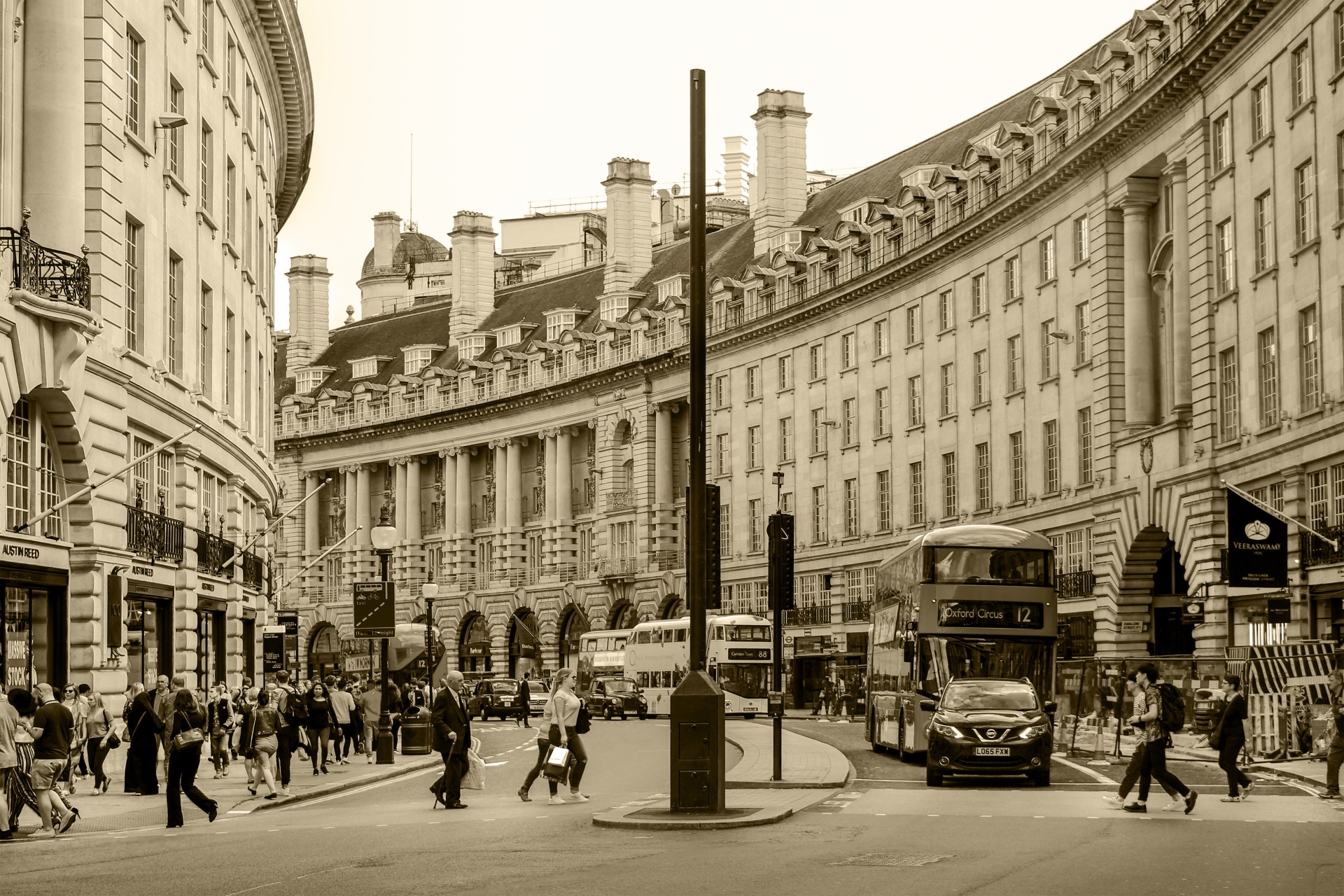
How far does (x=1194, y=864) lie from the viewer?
57.6 ft

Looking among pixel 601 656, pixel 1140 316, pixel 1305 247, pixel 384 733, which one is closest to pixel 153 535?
pixel 384 733

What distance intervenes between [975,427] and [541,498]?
4402cm

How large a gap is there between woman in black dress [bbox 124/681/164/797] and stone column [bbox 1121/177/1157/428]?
34703 millimetres

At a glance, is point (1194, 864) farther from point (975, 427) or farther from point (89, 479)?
point (975, 427)

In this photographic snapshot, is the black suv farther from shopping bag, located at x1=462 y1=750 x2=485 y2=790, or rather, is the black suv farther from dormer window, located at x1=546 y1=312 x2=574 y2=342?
dormer window, located at x1=546 y1=312 x2=574 y2=342

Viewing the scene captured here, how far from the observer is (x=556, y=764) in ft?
87.9

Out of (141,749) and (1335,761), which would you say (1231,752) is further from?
(141,749)

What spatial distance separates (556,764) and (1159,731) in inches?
318

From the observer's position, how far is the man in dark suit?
86.9 feet

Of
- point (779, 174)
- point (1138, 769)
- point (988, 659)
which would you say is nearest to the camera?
point (1138, 769)

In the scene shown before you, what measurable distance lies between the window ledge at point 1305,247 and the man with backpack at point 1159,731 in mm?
22974

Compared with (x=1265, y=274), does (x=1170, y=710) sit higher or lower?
lower

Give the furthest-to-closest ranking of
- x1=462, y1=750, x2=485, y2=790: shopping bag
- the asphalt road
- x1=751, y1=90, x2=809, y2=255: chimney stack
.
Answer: x1=751, y1=90, x2=809, y2=255: chimney stack → x1=462, y1=750, x2=485, y2=790: shopping bag → the asphalt road

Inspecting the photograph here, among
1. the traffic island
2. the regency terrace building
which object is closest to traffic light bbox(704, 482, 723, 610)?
the traffic island
